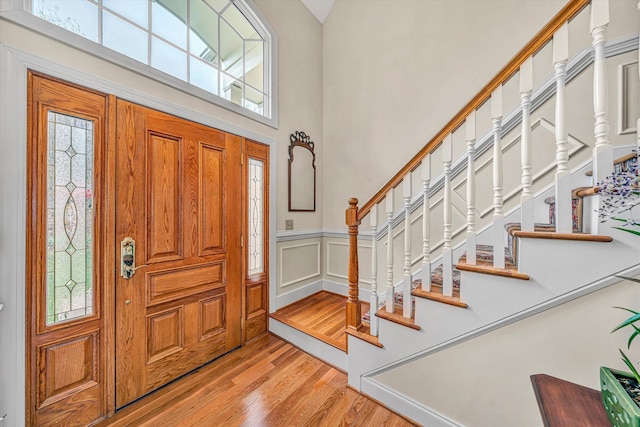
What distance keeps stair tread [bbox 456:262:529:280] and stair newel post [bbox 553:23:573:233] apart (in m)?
0.26

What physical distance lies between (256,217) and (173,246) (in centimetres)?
85

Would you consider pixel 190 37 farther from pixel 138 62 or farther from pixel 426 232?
pixel 426 232

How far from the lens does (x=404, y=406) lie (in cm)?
155

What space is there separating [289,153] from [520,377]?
2.65 meters

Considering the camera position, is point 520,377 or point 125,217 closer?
point 520,377

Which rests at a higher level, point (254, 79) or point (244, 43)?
point (244, 43)

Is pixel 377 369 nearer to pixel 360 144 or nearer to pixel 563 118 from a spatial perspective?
pixel 563 118

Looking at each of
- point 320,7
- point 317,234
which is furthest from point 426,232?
point 320,7

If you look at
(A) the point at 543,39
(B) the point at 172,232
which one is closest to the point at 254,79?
(B) the point at 172,232

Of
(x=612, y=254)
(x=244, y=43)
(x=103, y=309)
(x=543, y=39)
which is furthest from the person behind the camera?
(x=244, y=43)

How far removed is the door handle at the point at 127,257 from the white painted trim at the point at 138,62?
117cm

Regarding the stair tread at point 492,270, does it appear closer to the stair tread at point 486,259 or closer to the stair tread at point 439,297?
the stair tread at point 486,259

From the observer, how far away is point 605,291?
989mm

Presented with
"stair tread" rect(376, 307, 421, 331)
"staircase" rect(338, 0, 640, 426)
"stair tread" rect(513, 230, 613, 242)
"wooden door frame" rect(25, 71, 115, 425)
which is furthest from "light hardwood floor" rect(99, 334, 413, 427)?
"stair tread" rect(513, 230, 613, 242)
